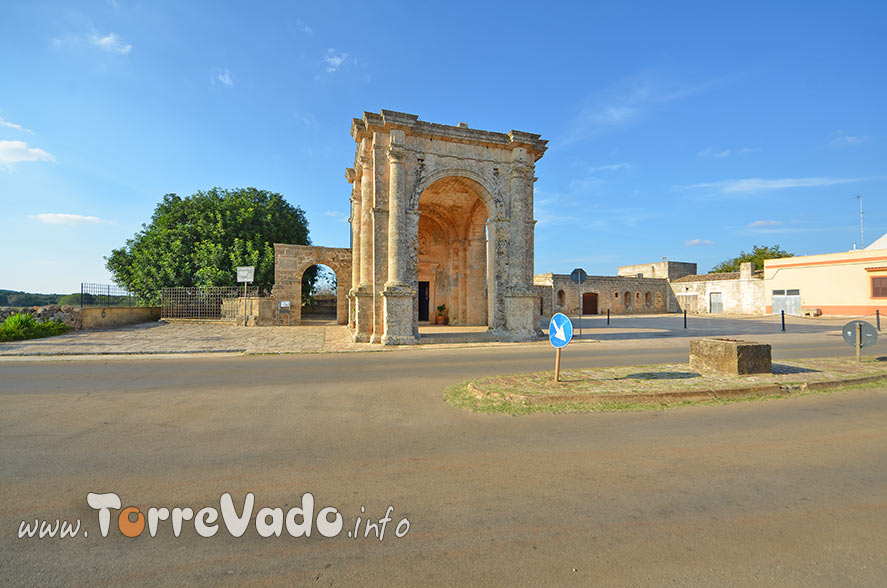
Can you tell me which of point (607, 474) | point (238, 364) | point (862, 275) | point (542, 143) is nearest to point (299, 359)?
point (238, 364)

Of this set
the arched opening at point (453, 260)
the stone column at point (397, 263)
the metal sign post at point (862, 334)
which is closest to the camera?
the metal sign post at point (862, 334)

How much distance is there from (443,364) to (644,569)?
7791 millimetres

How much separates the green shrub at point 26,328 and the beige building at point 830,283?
4650cm

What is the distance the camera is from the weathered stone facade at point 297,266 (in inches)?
875

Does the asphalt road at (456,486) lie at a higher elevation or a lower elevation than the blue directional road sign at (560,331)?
lower

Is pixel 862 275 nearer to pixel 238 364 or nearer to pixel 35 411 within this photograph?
pixel 238 364

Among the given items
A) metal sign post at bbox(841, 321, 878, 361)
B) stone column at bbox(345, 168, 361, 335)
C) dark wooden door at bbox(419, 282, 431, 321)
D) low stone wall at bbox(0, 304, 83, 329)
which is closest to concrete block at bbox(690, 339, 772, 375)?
metal sign post at bbox(841, 321, 878, 361)

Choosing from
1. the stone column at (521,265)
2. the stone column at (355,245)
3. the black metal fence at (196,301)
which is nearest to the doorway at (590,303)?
the stone column at (521,265)

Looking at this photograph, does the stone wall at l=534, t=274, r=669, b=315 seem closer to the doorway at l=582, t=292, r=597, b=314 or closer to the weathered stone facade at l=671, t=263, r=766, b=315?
the doorway at l=582, t=292, r=597, b=314

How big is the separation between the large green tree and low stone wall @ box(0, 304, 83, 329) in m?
6.74

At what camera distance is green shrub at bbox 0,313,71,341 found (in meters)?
14.0

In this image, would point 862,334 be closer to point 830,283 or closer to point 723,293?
point 830,283

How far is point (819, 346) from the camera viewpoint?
13.2 m

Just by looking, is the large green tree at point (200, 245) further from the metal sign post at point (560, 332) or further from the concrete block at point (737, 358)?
the concrete block at point (737, 358)
